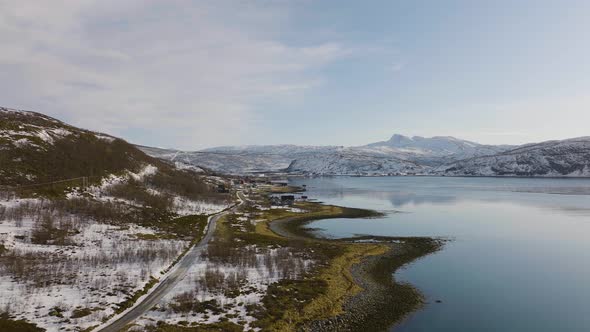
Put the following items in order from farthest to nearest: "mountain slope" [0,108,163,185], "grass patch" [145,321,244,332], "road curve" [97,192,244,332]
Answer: "mountain slope" [0,108,163,185] < "road curve" [97,192,244,332] < "grass patch" [145,321,244,332]

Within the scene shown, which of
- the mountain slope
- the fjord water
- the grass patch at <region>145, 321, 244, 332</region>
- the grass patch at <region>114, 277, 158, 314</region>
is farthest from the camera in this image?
the mountain slope

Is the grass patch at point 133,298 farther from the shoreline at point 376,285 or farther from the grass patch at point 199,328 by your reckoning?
the shoreline at point 376,285

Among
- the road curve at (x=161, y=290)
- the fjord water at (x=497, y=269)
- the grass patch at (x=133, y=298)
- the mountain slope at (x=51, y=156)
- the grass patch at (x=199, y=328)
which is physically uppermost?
the mountain slope at (x=51, y=156)

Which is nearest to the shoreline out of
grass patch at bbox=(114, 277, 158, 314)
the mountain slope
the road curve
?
the road curve

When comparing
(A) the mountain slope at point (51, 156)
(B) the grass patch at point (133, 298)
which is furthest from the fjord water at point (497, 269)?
(A) the mountain slope at point (51, 156)

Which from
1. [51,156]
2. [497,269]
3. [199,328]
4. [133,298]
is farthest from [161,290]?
[51,156]

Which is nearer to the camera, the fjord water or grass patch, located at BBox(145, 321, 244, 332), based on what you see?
grass patch, located at BBox(145, 321, 244, 332)

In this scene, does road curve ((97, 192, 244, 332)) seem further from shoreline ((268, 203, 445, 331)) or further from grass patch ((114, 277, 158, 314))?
shoreline ((268, 203, 445, 331))

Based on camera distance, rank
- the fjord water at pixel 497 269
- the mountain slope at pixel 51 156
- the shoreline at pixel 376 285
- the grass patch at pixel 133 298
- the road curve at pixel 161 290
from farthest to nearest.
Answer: the mountain slope at pixel 51 156, the fjord water at pixel 497 269, the shoreline at pixel 376 285, the grass patch at pixel 133 298, the road curve at pixel 161 290
